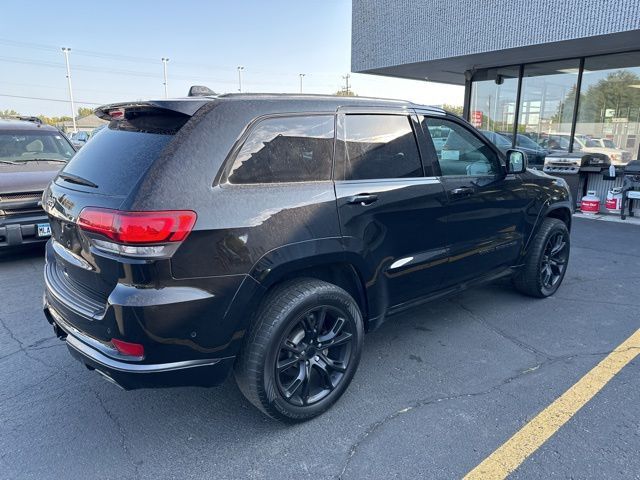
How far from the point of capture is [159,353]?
7.07 feet

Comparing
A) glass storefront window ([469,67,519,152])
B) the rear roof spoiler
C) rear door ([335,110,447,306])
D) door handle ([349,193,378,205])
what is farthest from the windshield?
glass storefront window ([469,67,519,152])

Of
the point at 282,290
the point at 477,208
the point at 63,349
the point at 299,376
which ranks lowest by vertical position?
the point at 63,349

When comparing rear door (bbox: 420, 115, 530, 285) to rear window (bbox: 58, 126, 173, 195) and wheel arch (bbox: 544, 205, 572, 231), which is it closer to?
wheel arch (bbox: 544, 205, 572, 231)

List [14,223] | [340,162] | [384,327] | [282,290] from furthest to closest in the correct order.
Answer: [14,223] → [384,327] → [340,162] → [282,290]

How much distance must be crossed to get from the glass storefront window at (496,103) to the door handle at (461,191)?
9.59 m

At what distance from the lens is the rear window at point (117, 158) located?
2244 millimetres

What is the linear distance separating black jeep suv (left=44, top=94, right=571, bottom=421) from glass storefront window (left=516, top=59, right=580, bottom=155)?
381 inches

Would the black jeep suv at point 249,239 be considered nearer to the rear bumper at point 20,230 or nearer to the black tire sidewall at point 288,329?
the black tire sidewall at point 288,329

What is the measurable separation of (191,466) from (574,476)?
6.21 ft

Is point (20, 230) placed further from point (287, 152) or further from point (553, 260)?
point (553, 260)

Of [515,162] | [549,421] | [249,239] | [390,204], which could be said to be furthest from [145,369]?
[515,162]

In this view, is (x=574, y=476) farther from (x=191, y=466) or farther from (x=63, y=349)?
(x=63, y=349)

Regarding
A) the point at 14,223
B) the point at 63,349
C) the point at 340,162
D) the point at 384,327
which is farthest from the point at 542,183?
the point at 14,223

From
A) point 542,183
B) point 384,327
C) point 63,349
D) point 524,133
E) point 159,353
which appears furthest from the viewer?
point 524,133
